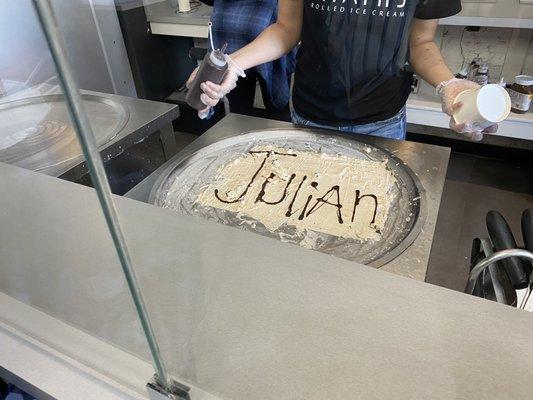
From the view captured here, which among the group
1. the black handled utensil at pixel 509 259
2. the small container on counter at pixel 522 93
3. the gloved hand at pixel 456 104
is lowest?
the small container on counter at pixel 522 93

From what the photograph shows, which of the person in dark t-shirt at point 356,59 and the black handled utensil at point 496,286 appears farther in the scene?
the person in dark t-shirt at point 356,59

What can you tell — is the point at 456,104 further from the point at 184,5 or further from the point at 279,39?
the point at 184,5

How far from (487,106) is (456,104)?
3.4 inches

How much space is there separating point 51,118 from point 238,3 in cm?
98

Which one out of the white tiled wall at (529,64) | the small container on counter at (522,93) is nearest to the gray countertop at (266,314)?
the small container on counter at (522,93)

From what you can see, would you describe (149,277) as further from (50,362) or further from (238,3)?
(238,3)

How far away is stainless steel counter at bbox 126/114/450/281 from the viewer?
681 mm

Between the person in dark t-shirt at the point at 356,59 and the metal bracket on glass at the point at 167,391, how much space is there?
2.20 ft

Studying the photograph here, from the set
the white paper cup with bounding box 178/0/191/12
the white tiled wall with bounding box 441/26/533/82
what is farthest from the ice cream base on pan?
the white tiled wall with bounding box 441/26/533/82

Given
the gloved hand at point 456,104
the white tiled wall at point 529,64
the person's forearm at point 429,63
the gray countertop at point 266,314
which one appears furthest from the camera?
the white tiled wall at point 529,64

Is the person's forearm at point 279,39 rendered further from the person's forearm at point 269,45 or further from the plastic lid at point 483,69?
the plastic lid at point 483,69

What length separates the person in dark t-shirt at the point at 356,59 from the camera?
3.11ft

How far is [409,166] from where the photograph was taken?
3.07ft

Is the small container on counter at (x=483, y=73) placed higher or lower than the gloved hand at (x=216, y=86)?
lower
